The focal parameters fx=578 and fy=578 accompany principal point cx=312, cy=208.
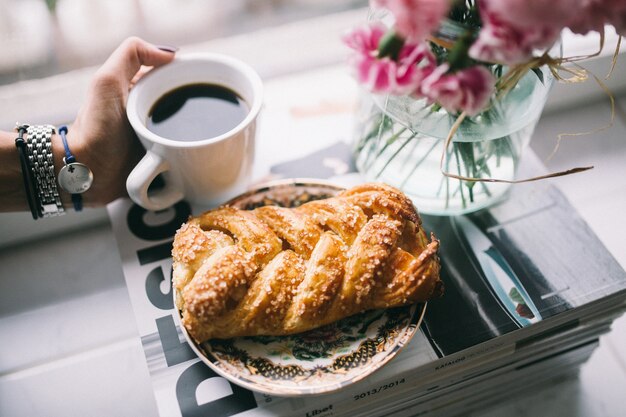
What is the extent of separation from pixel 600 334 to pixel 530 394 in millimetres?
126

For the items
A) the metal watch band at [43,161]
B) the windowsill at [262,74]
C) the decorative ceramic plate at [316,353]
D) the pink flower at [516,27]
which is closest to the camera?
the pink flower at [516,27]

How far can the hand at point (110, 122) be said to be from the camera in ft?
2.37

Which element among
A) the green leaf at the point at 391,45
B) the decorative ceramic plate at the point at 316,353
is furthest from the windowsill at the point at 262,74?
the green leaf at the point at 391,45

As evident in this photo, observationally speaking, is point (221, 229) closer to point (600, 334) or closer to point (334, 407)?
point (334, 407)

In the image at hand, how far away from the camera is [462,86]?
1.52ft

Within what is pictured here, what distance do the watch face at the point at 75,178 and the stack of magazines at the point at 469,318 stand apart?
0.09 meters

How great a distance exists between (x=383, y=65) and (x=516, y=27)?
0.11 metres

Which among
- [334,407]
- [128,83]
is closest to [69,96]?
[128,83]

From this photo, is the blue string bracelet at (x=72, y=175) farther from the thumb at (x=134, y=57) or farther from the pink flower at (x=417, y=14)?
the pink flower at (x=417, y=14)

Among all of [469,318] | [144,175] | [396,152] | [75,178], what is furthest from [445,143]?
[75,178]

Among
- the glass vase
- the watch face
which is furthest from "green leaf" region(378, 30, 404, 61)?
the watch face

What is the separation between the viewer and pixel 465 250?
2.58 ft

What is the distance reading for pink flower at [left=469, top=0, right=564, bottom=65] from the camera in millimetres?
406

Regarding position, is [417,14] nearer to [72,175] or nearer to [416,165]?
[416,165]
